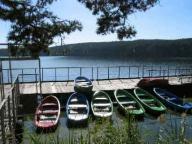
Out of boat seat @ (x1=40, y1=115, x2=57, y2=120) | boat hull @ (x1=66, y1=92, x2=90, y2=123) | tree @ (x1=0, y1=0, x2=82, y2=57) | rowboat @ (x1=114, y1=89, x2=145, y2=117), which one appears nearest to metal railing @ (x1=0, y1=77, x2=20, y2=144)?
tree @ (x1=0, y1=0, x2=82, y2=57)

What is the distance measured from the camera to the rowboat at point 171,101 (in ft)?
79.9

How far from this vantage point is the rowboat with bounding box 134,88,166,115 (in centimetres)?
2366

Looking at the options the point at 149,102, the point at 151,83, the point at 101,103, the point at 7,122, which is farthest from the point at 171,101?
the point at 7,122

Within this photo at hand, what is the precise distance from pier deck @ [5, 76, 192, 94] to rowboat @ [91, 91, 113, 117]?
199cm

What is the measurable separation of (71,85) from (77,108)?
651cm

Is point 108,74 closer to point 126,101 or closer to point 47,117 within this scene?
point 126,101

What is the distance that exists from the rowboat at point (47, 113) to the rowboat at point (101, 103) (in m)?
2.43

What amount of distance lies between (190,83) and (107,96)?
919 cm

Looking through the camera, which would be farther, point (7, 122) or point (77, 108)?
point (77, 108)

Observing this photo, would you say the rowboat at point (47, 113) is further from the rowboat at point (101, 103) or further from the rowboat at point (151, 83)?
the rowboat at point (151, 83)

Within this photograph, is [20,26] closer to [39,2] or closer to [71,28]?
[39,2]

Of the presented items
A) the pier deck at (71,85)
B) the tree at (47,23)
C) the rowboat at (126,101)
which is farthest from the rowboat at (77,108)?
the tree at (47,23)

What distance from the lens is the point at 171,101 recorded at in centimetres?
2600

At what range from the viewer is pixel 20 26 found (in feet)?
25.6
